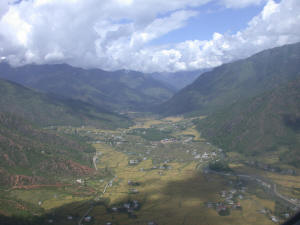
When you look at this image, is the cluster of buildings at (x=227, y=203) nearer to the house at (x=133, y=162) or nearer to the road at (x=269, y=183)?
the road at (x=269, y=183)

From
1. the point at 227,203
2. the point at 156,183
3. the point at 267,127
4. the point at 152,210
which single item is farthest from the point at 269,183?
the point at 267,127

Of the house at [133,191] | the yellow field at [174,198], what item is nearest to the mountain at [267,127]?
the yellow field at [174,198]

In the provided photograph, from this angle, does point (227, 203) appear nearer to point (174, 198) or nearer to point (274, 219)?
point (274, 219)

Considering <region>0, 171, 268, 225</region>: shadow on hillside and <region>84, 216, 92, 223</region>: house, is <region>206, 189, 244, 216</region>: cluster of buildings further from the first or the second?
<region>84, 216, 92, 223</region>: house

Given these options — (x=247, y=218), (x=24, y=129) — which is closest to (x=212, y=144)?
(x=247, y=218)

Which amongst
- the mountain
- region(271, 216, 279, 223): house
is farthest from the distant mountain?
the mountain

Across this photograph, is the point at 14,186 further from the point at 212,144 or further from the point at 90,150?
the point at 212,144
